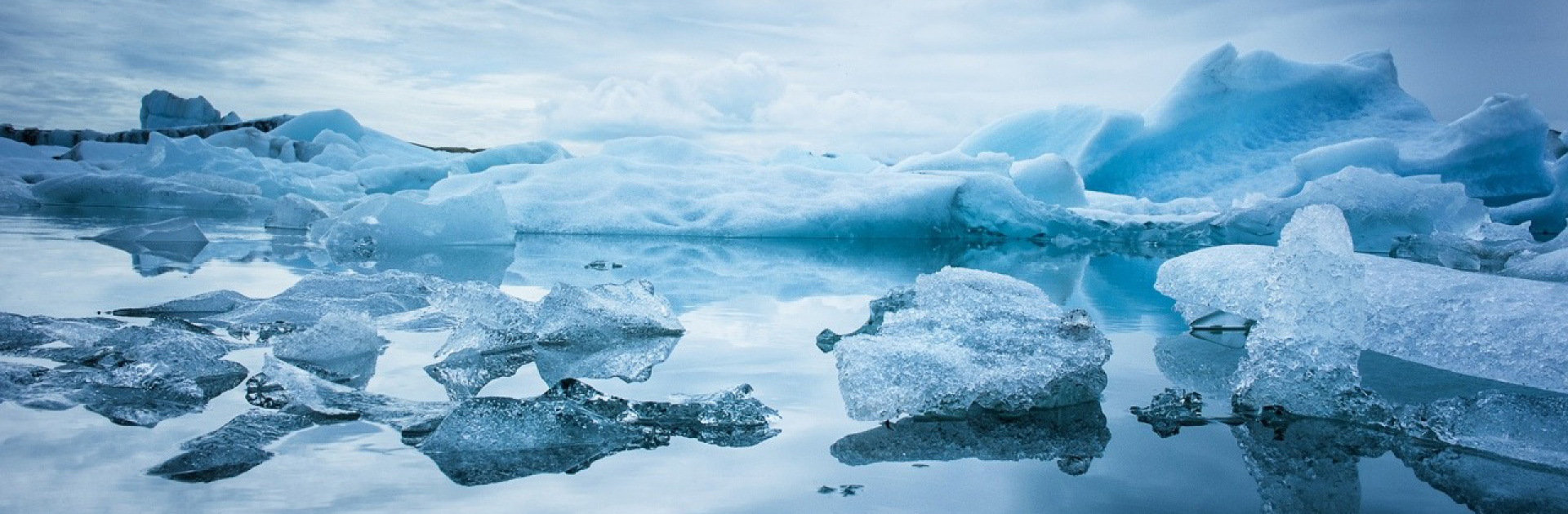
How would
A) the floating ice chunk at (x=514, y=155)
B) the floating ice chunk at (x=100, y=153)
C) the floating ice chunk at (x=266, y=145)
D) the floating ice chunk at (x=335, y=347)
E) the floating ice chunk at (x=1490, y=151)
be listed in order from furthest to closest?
the floating ice chunk at (x=266, y=145) < the floating ice chunk at (x=100, y=153) < the floating ice chunk at (x=514, y=155) < the floating ice chunk at (x=1490, y=151) < the floating ice chunk at (x=335, y=347)

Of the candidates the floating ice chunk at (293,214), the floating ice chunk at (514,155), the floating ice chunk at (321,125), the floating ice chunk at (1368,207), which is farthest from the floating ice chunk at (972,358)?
the floating ice chunk at (321,125)

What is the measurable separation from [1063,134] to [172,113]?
71.9 ft

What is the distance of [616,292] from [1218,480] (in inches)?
68.4

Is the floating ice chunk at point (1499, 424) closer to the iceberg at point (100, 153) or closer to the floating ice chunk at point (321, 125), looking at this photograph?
the iceberg at point (100, 153)

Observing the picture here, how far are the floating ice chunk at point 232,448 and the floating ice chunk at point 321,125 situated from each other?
18822 millimetres

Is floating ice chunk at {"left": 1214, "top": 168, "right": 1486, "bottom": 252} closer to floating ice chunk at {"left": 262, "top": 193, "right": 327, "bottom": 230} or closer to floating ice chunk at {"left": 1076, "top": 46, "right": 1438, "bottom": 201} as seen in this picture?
floating ice chunk at {"left": 1076, "top": 46, "right": 1438, "bottom": 201}

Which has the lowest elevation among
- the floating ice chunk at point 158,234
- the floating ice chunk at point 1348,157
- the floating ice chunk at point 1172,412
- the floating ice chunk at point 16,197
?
the floating ice chunk at point 16,197

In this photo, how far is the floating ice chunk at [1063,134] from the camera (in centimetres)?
1118

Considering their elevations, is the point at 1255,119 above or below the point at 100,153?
above

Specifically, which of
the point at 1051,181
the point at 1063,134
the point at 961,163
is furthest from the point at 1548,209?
the point at 961,163

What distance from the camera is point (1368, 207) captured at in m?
8.40

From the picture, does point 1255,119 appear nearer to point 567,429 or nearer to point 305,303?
point 305,303

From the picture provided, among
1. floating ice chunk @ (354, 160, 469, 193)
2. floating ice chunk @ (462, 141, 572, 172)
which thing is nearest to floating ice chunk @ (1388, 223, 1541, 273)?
floating ice chunk @ (462, 141, 572, 172)

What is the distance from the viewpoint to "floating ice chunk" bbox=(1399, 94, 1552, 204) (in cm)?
1005
